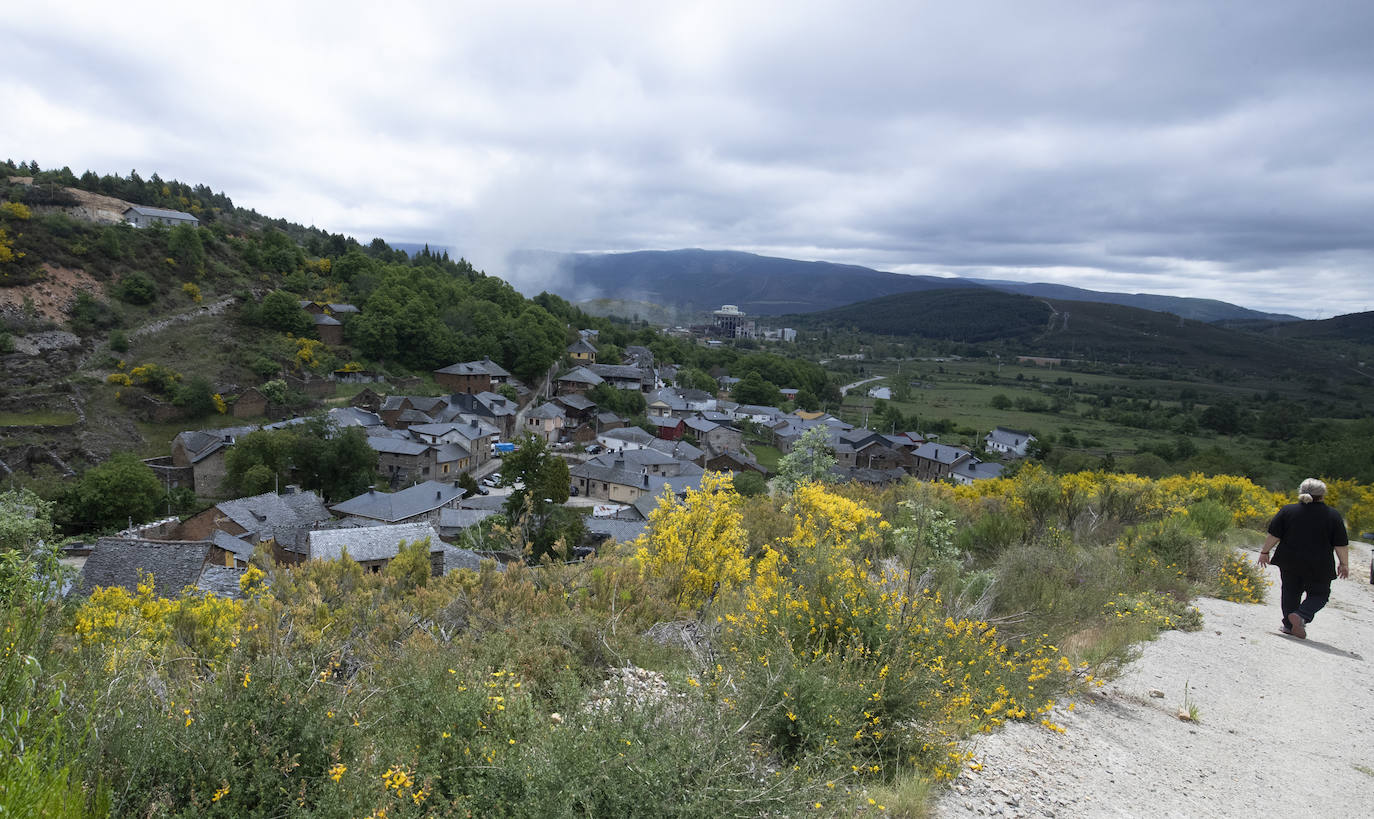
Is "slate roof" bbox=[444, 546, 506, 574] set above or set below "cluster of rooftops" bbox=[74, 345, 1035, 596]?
above

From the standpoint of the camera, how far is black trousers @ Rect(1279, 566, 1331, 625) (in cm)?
624

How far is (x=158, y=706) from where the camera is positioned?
289cm

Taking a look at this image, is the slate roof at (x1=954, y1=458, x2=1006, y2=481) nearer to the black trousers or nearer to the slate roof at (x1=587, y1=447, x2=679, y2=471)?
the slate roof at (x1=587, y1=447, x2=679, y2=471)

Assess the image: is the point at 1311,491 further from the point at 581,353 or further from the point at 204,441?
the point at 581,353

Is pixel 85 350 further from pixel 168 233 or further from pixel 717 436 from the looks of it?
pixel 717 436

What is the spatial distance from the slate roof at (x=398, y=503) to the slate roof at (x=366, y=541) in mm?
5728

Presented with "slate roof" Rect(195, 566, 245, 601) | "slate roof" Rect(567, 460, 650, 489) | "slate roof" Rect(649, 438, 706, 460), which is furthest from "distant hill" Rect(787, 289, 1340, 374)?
"slate roof" Rect(195, 566, 245, 601)

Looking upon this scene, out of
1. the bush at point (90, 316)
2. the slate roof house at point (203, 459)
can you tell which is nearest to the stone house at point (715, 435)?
the slate roof house at point (203, 459)

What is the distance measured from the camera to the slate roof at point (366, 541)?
62.0ft

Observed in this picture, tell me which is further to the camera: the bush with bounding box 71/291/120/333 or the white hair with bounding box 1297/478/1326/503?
the bush with bounding box 71/291/120/333

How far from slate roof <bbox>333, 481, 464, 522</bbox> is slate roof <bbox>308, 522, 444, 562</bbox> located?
18.8 feet

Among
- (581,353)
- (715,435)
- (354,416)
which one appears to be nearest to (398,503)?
(354,416)

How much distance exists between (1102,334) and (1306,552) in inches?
6853

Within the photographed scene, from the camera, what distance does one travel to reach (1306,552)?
6.18 m
